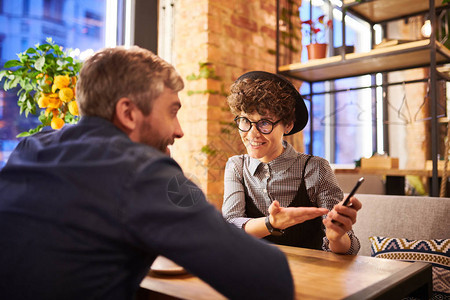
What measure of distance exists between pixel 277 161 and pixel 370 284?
0.76 meters

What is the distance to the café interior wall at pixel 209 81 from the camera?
2.67 m

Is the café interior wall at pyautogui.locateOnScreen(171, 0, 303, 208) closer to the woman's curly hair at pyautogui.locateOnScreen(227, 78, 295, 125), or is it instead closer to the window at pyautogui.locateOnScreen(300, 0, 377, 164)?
the woman's curly hair at pyautogui.locateOnScreen(227, 78, 295, 125)

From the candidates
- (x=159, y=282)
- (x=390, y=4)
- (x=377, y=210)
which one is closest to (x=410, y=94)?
(x=390, y=4)

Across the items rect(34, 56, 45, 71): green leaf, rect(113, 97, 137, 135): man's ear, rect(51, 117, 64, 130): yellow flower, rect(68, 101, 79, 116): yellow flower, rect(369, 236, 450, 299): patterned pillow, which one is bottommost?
rect(369, 236, 450, 299): patterned pillow

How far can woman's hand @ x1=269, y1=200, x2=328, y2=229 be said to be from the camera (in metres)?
1.04

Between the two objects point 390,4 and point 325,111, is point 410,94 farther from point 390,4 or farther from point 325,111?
point 390,4

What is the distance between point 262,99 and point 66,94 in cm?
80

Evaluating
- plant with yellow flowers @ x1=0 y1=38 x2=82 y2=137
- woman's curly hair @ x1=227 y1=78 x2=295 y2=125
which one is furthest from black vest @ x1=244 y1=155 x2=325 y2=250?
plant with yellow flowers @ x1=0 y1=38 x2=82 y2=137

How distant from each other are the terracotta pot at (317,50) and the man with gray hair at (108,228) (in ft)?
8.24

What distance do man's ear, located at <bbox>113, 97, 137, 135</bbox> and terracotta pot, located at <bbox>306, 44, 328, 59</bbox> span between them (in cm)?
247

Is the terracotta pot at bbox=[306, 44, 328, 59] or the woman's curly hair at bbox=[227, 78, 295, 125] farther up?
the terracotta pot at bbox=[306, 44, 328, 59]

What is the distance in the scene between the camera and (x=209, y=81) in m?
2.68

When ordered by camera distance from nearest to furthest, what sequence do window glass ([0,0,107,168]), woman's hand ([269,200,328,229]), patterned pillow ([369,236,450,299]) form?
woman's hand ([269,200,328,229]), patterned pillow ([369,236,450,299]), window glass ([0,0,107,168])

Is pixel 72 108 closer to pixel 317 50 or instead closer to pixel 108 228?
pixel 108 228
